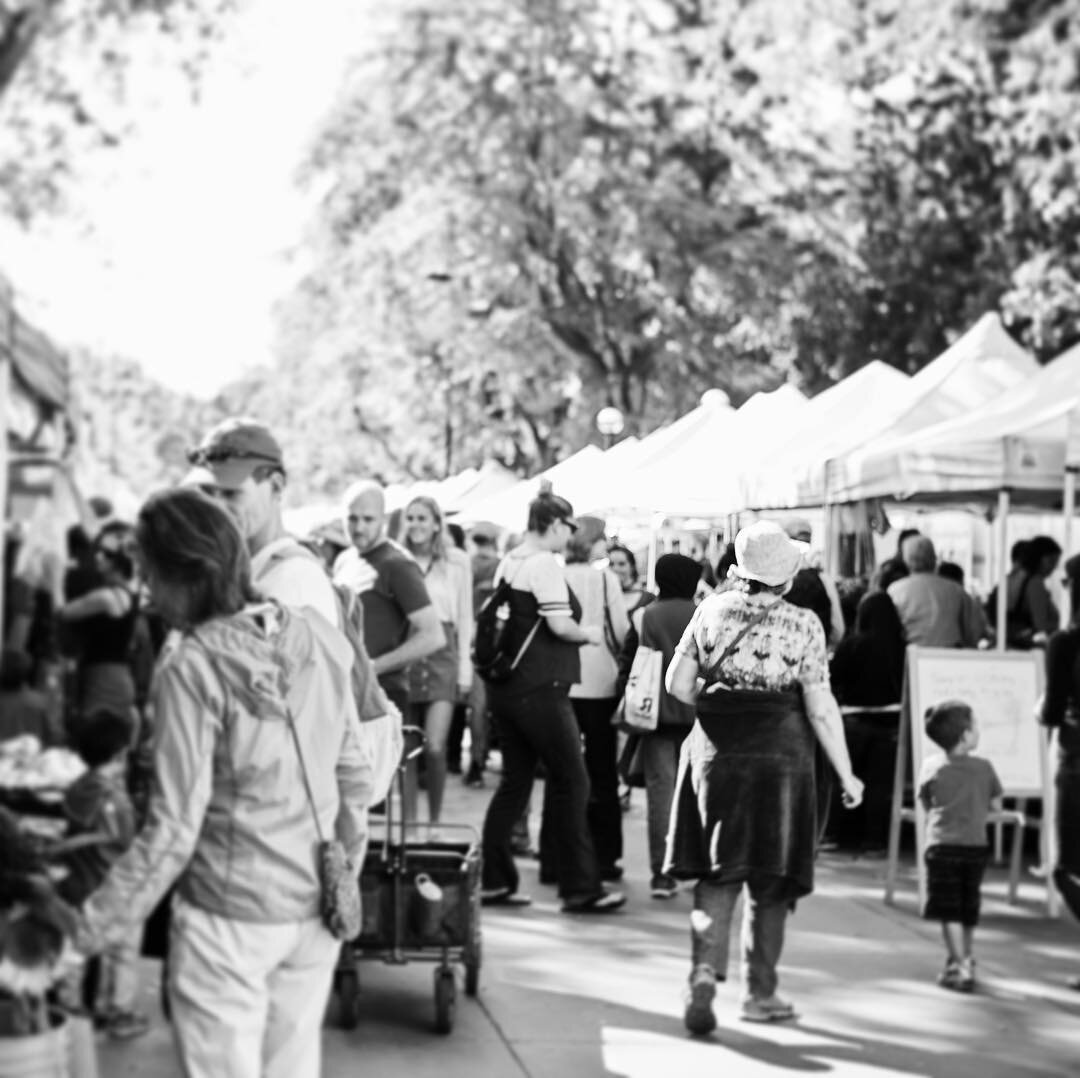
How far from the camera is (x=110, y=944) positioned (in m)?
3.94

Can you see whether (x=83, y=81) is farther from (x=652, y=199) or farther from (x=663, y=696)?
(x=663, y=696)

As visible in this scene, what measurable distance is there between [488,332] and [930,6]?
37.5ft

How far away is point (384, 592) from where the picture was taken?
30.1 ft

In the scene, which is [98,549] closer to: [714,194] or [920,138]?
[920,138]

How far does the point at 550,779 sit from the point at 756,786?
2.83m

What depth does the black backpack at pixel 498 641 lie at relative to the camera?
9.72 metres

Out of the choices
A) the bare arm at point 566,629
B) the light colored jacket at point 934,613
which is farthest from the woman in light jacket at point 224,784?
the light colored jacket at point 934,613

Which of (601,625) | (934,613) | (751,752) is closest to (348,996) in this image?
(751,752)

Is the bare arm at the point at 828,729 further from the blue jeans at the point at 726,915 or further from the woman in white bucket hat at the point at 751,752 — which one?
the blue jeans at the point at 726,915

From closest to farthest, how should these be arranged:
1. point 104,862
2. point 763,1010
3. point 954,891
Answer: point 104,862, point 763,1010, point 954,891

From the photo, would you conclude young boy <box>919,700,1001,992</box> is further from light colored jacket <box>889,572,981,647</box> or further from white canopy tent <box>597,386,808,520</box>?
white canopy tent <box>597,386,808,520</box>

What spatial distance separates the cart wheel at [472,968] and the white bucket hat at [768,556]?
1.71m

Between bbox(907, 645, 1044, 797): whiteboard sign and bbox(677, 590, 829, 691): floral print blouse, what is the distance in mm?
3314

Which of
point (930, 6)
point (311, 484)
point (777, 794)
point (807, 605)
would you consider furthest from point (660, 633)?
point (311, 484)
